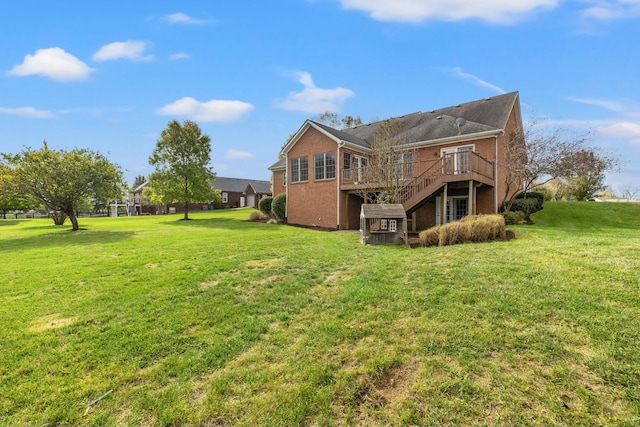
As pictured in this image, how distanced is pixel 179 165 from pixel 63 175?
10.3 metres

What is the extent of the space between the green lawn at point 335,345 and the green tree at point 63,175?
515 inches

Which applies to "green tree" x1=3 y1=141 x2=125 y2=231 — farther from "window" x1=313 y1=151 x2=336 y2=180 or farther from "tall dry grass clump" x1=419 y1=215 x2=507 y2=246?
"tall dry grass clump" x1=419 y1=215 x2=507 y2=246

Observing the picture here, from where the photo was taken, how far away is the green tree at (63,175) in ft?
52.3

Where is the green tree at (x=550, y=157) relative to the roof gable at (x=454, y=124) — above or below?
below

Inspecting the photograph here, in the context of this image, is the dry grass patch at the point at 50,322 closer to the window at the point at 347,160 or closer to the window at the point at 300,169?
the window at the point at 347,160

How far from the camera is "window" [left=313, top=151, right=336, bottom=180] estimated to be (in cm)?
1748

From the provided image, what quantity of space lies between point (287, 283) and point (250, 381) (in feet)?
9.28

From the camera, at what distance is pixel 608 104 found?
12852 mm

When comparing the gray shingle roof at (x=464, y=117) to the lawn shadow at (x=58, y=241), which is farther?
the gray shingle roof at (x=464, y=117)

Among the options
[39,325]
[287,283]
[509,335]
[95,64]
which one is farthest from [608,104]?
[95,64]

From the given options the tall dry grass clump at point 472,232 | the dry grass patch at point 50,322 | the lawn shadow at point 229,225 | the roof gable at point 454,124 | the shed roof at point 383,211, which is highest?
the roof gable at point 454,124

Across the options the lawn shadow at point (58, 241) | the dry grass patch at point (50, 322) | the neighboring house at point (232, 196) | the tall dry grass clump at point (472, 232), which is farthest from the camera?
the neighboring house at point (232, 196)

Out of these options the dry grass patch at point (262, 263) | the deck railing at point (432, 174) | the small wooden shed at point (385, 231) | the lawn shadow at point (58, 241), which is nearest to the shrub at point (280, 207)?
the deck railing at point (432, 174)

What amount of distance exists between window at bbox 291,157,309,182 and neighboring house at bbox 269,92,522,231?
7 cm
